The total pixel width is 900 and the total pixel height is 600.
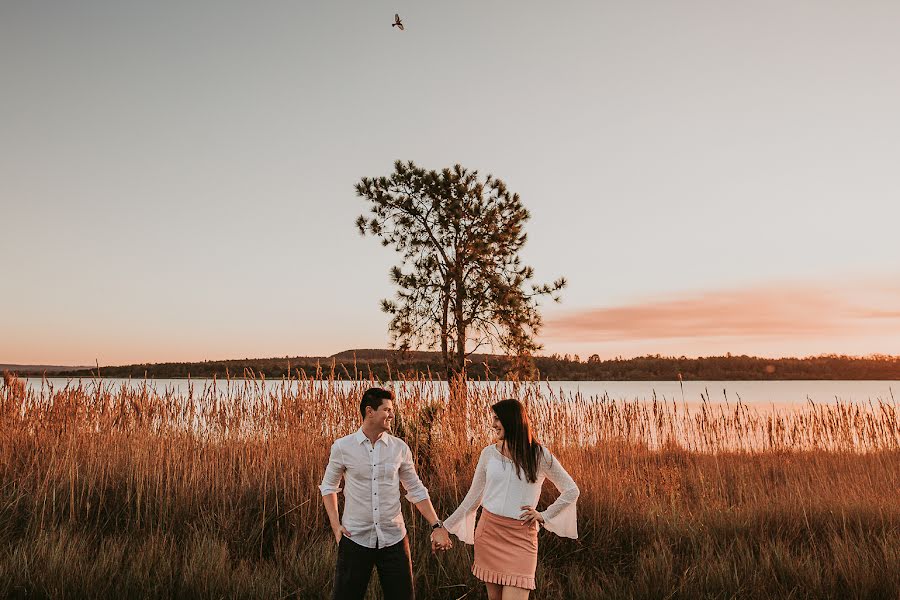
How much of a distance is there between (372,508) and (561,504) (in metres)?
1.18

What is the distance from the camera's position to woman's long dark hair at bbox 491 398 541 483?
3629 mm

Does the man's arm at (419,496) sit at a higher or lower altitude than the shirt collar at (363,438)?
lower

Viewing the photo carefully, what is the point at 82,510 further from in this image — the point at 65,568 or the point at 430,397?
the point at 430,397

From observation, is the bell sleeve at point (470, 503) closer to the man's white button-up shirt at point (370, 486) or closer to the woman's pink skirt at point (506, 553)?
the woman's pink skirt at point (506, 553)

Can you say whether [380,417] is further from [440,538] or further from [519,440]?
[519,440]

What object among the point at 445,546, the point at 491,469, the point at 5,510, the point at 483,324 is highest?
the point at 483,324

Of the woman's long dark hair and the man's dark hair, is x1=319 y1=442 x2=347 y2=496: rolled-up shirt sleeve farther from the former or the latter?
the woman's long dark hair

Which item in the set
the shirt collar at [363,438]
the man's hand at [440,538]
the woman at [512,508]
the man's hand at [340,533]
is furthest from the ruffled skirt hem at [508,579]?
the shirt collar at [363,438]

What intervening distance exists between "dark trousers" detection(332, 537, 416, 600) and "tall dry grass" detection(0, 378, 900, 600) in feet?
5.19

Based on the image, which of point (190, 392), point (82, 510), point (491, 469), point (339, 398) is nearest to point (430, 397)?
point (339, 398)

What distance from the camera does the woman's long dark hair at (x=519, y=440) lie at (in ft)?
11.9

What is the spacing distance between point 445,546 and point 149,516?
177 inches

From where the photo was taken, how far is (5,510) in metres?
6.21

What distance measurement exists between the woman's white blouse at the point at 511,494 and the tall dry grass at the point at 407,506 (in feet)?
4.60
